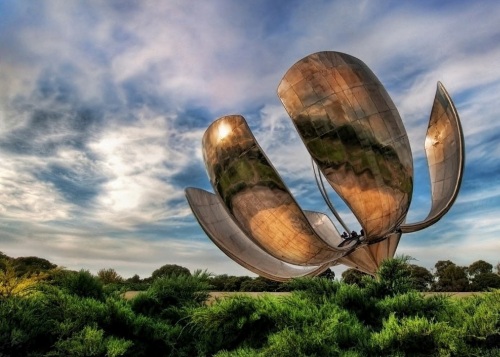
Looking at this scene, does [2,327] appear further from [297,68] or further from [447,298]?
[297,68]

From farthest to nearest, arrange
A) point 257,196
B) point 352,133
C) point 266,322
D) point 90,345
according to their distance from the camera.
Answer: point 257,196 → point 352,133 → point 266,322 → point 90,345

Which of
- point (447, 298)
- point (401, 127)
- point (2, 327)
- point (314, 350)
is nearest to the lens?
point (314, 350)

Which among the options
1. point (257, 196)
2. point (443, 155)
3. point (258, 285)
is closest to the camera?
point (257, 196)

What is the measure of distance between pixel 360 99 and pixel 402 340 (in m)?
4.27

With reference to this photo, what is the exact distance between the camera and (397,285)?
4461mm

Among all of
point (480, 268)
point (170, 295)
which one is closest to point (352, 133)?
point (170, 295)

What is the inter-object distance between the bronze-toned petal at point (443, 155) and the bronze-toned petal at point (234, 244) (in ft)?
7.72

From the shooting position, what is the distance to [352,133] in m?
6.64

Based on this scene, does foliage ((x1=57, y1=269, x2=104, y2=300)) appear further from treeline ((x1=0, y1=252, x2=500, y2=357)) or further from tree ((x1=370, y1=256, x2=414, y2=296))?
tree ((x1=370, y1=256, x2=414, y2=296))

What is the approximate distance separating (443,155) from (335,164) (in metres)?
3.24

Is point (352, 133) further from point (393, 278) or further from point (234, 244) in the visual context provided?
point (234, 244)

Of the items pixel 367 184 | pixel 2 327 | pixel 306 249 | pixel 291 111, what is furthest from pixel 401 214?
pixel 2 327

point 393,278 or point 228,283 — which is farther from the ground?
point 228,283

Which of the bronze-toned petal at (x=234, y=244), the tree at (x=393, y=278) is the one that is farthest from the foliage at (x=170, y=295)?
the bronze-toned petal at (x=234, y=244)
